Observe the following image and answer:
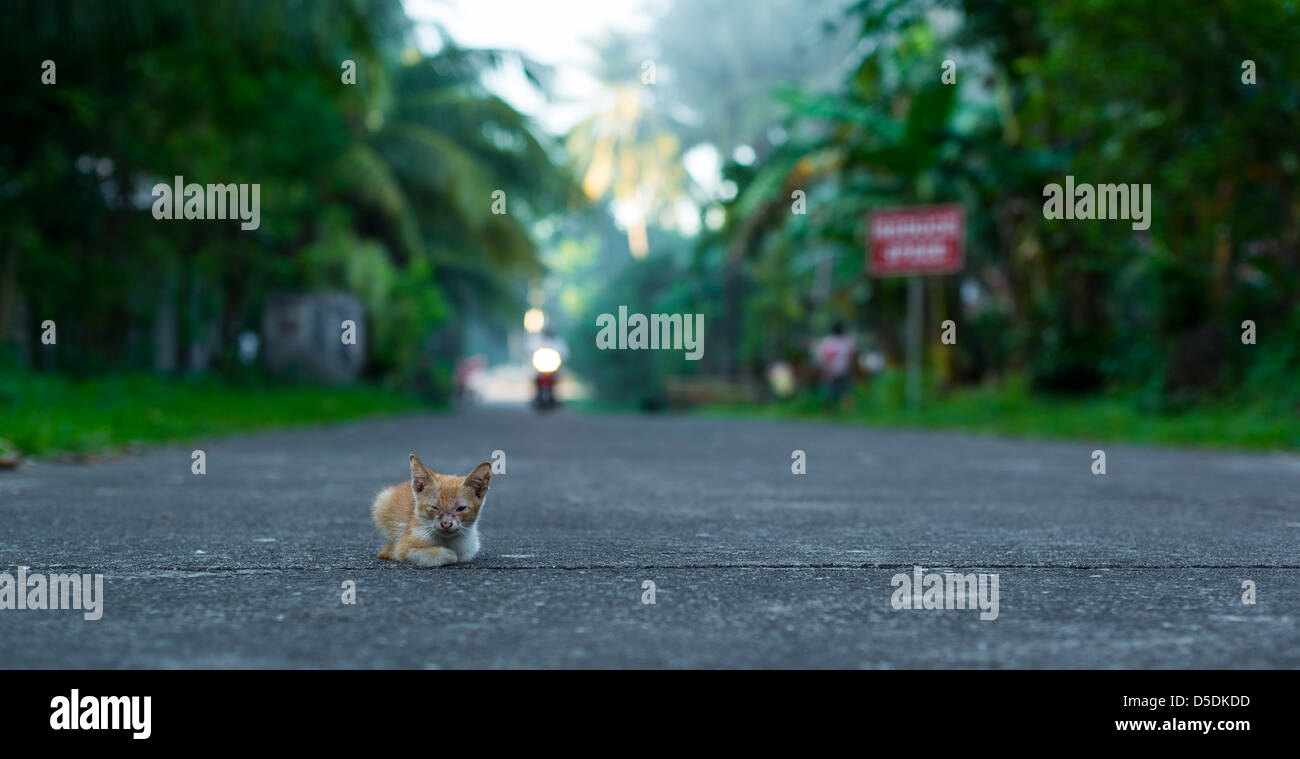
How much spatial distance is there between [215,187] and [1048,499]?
11.9 meters

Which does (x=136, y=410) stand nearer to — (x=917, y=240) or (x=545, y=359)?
(x=917, y=240)

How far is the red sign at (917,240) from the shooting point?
634 inches

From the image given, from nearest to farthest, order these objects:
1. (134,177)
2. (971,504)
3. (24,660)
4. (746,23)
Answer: (24,660) < (971,504) < (134,177) < (746,23)

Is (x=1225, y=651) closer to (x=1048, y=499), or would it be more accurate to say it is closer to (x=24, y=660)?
(x=24, y=660)

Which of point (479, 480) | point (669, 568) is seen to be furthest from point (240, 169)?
point (669, 568)

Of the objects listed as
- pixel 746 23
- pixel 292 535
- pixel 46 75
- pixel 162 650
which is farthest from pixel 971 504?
pixel 746 23

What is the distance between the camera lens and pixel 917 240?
16.3 metres

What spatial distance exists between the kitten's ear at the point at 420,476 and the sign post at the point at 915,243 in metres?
13.4

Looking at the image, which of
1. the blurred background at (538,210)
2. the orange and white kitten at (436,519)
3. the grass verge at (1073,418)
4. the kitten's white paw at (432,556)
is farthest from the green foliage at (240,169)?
the grass verge at (1073,418)

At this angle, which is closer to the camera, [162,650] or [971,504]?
[162,650]

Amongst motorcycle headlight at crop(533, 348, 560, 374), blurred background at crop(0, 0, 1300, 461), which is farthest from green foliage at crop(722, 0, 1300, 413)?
motorcycle headlight at crop(533, 348, 560, 374)

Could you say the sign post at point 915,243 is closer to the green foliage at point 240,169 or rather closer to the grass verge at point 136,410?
the green foliage at point 240,169

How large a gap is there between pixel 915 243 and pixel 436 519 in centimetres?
1362

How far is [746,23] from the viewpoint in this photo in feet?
120
